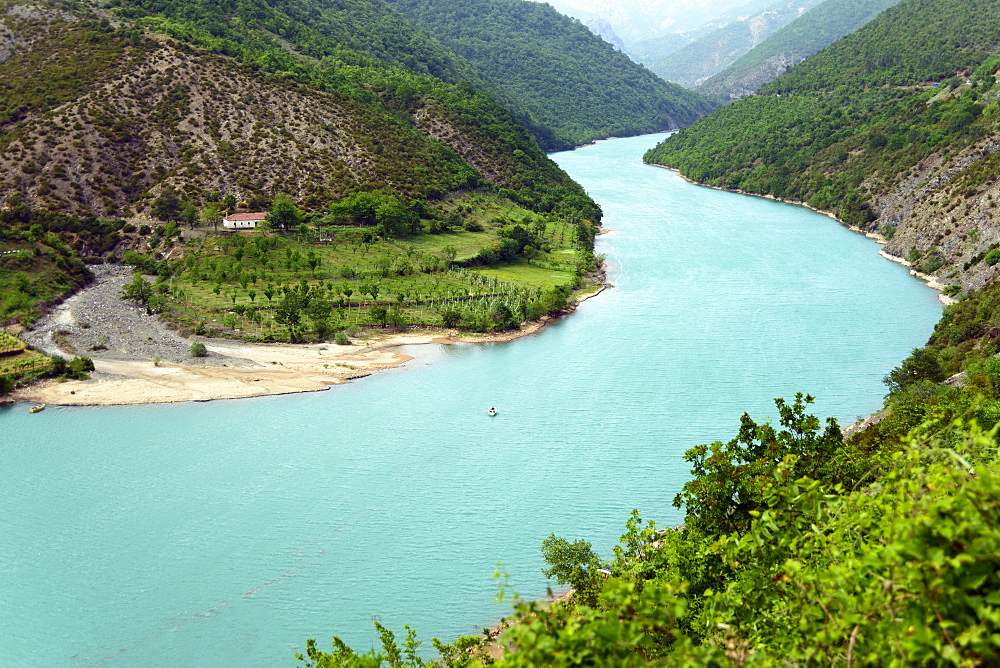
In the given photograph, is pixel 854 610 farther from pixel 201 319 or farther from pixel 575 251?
pixel 575 251

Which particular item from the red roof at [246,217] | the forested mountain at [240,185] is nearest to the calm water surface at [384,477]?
the forested mountain at [240,185]

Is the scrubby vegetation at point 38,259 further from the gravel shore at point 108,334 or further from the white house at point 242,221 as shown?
the white house at point 242,221

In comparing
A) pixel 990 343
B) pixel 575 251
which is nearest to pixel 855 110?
pixel 575 251

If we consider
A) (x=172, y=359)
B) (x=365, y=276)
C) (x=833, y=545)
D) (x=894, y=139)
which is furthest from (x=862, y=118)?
(x=833, y=545)

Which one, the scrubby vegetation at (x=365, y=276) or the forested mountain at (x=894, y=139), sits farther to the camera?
the forested mountain at (x=894, y=139)

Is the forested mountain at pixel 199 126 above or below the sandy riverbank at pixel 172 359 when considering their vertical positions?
above

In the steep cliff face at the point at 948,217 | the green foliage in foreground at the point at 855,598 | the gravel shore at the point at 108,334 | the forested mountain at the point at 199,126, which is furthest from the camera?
the forested mountain at the point at 199,126
